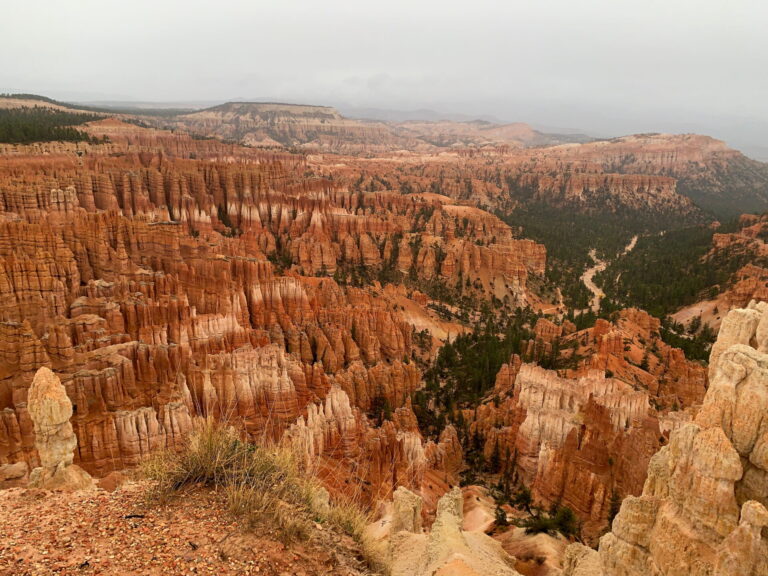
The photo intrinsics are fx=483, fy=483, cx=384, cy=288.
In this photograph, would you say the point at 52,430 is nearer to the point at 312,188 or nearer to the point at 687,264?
the point at 312,188

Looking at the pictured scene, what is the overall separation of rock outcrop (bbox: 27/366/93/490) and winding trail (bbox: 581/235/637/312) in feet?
143

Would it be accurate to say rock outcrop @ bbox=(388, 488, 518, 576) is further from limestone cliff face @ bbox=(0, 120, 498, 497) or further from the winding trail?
the winding trail

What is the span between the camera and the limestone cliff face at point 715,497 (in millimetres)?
5426

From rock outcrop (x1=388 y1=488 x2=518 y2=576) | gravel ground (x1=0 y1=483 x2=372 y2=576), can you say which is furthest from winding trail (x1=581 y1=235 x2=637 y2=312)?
gravel ground (x1=0 y1=483 x2=372 y2=576)

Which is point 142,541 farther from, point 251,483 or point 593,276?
point 593,276

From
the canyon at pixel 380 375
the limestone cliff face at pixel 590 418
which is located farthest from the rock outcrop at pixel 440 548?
the limestone cliff face at pixel 590 418

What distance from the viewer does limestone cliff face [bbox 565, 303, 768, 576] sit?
17.8ft

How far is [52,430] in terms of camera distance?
8.79 m

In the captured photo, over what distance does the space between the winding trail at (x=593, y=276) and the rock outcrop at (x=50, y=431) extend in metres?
43.4

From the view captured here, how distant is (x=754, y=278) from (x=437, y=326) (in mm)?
28030

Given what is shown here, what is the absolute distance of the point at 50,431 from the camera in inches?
346

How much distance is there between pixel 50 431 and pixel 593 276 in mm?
60824

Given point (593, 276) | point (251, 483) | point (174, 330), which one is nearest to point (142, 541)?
point (251, 483)

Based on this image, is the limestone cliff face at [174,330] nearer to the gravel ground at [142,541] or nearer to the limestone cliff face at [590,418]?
the gravel ground at [142,541]
